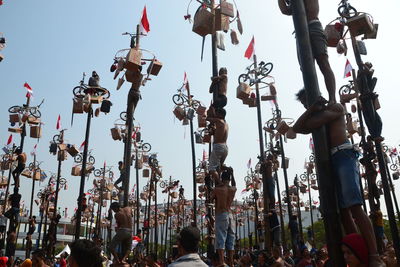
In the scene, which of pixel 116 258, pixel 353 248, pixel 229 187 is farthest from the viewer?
pixel 116 258

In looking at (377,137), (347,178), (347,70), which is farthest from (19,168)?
(347,70)

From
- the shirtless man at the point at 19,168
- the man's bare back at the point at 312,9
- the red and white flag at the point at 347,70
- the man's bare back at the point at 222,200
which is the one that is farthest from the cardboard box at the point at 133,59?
the red and white flag at the point at 347,70

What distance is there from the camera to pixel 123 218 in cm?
827

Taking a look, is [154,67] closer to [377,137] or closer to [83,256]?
[377,137]

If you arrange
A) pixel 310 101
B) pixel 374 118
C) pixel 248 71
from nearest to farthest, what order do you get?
pixel 310 101
pixel 374 118
pixel 248 71

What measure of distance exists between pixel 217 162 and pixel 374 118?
3.27 meters

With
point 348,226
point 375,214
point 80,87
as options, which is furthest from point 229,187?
point 80,87

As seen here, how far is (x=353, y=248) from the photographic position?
2.54 meters

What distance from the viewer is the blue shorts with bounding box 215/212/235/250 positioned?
265 inches

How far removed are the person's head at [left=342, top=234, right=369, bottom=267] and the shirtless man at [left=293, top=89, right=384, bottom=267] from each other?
0.33 feet

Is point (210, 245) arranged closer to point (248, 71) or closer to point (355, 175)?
point (355, 175)

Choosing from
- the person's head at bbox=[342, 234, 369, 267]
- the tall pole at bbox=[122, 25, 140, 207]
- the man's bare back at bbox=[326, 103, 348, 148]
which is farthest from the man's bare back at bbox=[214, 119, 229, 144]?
the person's head at bbox=[342, 234, 369, 267]

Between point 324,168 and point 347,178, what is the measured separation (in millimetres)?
363

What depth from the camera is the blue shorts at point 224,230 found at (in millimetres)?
6719
